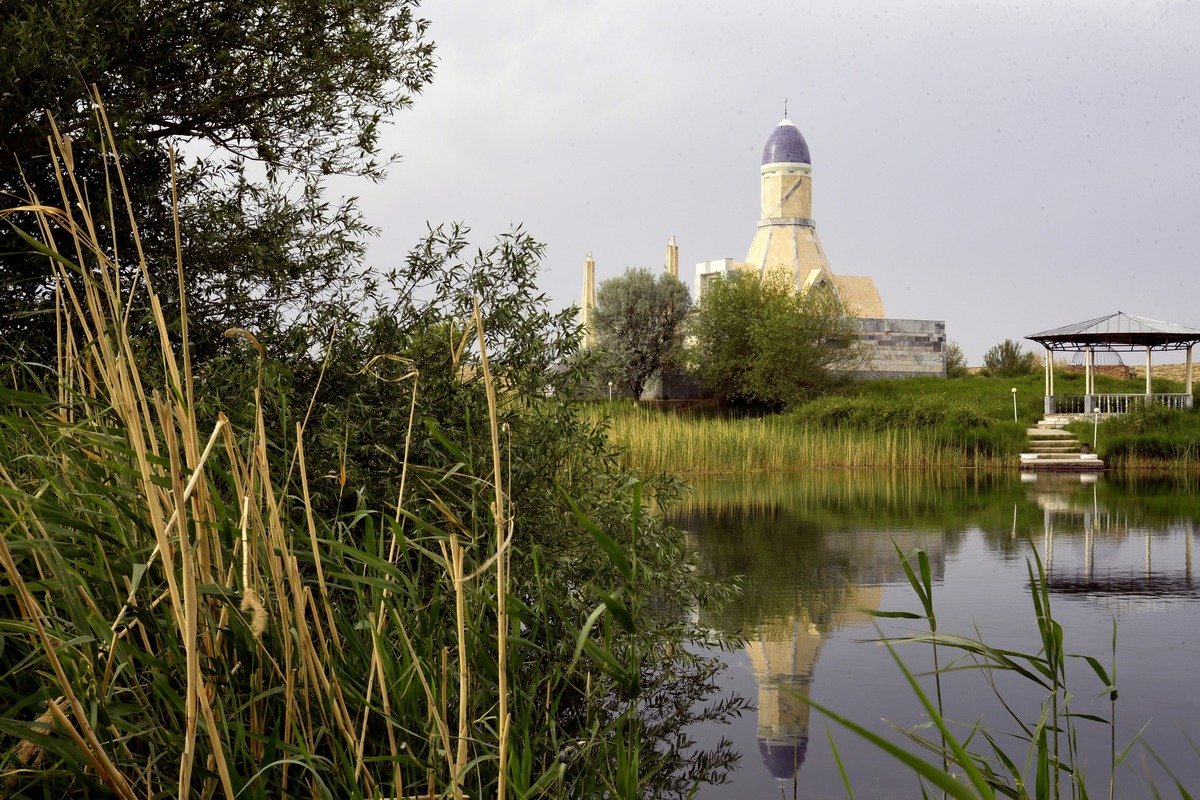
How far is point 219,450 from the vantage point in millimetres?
2385

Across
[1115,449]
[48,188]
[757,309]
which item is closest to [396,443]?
[48,188]

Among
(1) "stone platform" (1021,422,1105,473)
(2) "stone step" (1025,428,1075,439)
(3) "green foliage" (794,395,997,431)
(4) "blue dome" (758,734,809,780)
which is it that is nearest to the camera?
(4) "blue dome" (758,734,809,780)

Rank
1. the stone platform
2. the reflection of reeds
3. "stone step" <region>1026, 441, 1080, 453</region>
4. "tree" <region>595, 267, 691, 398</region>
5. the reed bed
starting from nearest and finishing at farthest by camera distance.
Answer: the reed bed → the reflection of reeds → the stone platform → "stone step" <region>1026, 441, 1080, 453</region> → "tree" <region>595, 267, 691, 398</region>

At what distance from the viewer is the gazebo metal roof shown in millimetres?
23266

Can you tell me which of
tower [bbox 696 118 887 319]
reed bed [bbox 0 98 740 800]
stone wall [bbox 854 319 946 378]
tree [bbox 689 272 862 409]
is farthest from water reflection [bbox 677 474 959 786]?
tower [bbox 696 118 887 319]

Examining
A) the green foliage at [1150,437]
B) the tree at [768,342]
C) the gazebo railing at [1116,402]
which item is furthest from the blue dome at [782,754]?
the tree at [768,342]

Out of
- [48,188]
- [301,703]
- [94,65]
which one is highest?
[94,65]

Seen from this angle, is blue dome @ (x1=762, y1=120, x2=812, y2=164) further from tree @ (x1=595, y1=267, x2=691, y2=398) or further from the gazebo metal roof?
the gazebo metal roof

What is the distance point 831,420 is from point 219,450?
2140cm

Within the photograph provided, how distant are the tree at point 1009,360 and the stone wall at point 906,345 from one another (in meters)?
1.47

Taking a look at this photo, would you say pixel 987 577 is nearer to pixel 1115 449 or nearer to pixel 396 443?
Result: pixel 396 443

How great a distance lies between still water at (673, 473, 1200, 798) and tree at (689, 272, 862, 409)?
1385 centimetres

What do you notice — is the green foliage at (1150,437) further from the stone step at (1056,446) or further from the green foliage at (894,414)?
the green foliage at (894,414)

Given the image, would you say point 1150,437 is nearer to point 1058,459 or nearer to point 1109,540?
point 1058,459
